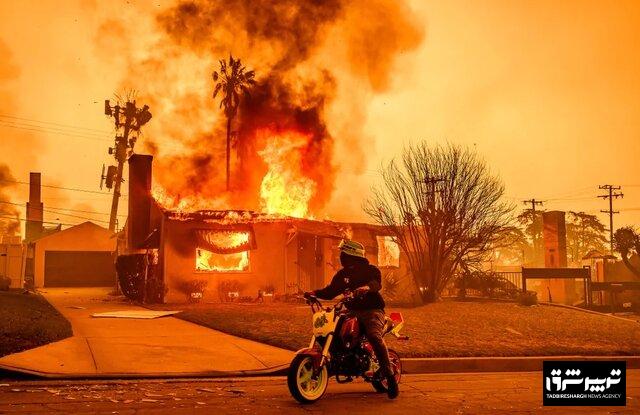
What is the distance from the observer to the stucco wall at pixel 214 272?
2544cm

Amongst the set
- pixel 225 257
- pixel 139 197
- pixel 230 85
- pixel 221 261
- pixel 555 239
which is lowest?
pixel 221 261

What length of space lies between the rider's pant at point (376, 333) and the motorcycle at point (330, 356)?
11 cm

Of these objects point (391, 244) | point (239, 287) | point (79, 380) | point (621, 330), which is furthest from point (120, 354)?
point (391, 244)

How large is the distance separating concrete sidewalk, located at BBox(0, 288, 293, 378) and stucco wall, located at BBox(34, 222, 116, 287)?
1466 inches

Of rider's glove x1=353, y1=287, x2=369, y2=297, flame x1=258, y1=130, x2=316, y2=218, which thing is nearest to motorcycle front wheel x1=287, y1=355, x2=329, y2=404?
rider's glove x1=353, y1=287, x2=369, y2=297

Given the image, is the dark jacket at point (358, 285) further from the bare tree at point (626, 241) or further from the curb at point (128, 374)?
the bare tree at point (626, 241)

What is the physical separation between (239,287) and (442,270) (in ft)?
25.6

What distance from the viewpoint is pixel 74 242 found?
5016 centimetres

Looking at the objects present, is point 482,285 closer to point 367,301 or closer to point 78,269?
point 367,301

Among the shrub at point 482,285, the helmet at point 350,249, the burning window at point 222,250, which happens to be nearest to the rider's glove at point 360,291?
the helmet at point 350,249

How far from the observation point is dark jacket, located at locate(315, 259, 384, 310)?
781 cm

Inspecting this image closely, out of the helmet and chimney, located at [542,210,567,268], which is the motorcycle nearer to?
the helmet

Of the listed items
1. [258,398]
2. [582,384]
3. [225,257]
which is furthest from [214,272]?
[582,384]

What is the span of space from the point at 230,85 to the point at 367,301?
1266 inches
